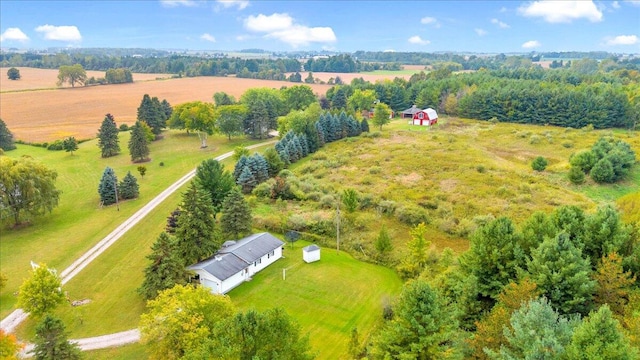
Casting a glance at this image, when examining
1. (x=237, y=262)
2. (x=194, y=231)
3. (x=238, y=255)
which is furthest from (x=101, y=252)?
(x=237, y=262)

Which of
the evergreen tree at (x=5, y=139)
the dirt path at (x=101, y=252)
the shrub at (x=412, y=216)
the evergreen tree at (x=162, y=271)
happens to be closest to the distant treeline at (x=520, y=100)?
the shrub at (x=412, y=216)

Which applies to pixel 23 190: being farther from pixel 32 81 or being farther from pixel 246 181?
A: pixel 32 81

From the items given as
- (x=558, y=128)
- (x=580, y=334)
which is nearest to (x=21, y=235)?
(x=580, y=334)

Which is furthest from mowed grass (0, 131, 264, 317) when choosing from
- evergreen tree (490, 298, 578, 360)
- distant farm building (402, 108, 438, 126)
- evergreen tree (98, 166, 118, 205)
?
distant farm building (402, 108, 438, 126)

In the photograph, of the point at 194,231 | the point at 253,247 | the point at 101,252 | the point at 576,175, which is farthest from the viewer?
the point at 576,175

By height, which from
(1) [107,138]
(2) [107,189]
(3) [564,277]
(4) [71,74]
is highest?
(4) [71,74]
